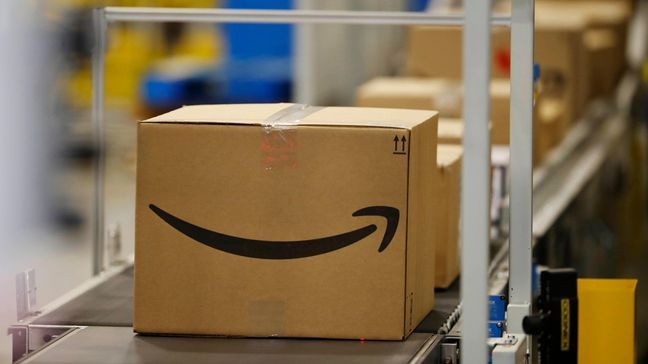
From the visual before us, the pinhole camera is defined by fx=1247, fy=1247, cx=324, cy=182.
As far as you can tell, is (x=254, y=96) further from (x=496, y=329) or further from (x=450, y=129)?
(x=496, y=329)

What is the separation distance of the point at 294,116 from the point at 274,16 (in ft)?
2.48

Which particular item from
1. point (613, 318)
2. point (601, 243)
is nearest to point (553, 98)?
point (601, 243)

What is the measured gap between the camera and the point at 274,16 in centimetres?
301

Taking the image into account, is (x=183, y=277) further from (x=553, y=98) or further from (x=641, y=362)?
(x=641, y=362)

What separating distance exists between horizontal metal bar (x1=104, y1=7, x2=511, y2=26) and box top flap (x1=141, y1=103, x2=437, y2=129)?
59 centimetres

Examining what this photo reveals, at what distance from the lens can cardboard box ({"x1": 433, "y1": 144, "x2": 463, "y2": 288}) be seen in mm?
2766

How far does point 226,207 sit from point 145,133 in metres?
0.20

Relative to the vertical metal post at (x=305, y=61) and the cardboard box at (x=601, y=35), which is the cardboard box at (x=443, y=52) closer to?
the cardboard box at (x=601, y=35)

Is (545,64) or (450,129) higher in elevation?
(545,64)

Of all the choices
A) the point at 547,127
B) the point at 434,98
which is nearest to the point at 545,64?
the point at 547,127

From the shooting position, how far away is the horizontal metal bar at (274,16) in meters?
3.00

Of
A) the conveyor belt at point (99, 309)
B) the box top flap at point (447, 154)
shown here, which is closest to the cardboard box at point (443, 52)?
the box top flap at point (447, 154)

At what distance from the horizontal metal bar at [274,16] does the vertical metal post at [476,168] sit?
1.30 meters

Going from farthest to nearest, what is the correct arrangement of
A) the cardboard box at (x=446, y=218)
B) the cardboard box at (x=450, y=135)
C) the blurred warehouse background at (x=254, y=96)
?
the blurred warehouse background at (x=254, y=96)
the cardboard box at (x=450, y=135)
the cardboard box at (x=446, y=218)
